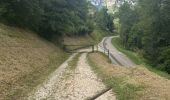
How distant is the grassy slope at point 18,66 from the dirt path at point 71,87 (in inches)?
31.4

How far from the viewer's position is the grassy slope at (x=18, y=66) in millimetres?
16750

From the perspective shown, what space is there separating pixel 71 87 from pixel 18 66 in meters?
5.83

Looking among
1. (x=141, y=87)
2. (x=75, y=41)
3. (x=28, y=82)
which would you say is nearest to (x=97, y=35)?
(x=75, y=41)

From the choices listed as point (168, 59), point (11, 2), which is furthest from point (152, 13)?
point (11, 2)

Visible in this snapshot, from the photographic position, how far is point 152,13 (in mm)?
43344

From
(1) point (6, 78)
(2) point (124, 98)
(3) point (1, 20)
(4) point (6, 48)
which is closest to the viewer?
(2) point (124, 98)

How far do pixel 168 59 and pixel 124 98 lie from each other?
909 inches

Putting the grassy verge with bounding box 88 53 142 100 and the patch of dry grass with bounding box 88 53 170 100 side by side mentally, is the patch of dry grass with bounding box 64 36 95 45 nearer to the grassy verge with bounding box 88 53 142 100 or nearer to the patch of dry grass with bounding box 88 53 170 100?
the grassy verge with bounding box 88 53 142 100

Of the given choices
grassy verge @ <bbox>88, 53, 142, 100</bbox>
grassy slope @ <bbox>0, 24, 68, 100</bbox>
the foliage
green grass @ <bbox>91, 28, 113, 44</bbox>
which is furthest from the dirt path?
the foliage

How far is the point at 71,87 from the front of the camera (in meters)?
18.2

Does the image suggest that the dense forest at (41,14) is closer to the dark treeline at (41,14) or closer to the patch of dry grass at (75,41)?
the dark treeline at (41,14)

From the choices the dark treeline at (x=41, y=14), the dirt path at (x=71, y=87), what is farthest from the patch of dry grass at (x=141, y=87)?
the dark treeline at (x=41, y=14)

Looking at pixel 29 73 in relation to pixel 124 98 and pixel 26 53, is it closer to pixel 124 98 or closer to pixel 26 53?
pixel 26 53

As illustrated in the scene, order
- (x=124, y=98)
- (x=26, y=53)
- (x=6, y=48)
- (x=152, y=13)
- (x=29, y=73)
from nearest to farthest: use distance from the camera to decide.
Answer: (x=124, y=98) < (x=29, y=73) < (x=6, y=48) < (x=26, y=53) < (x=152, y=13)
